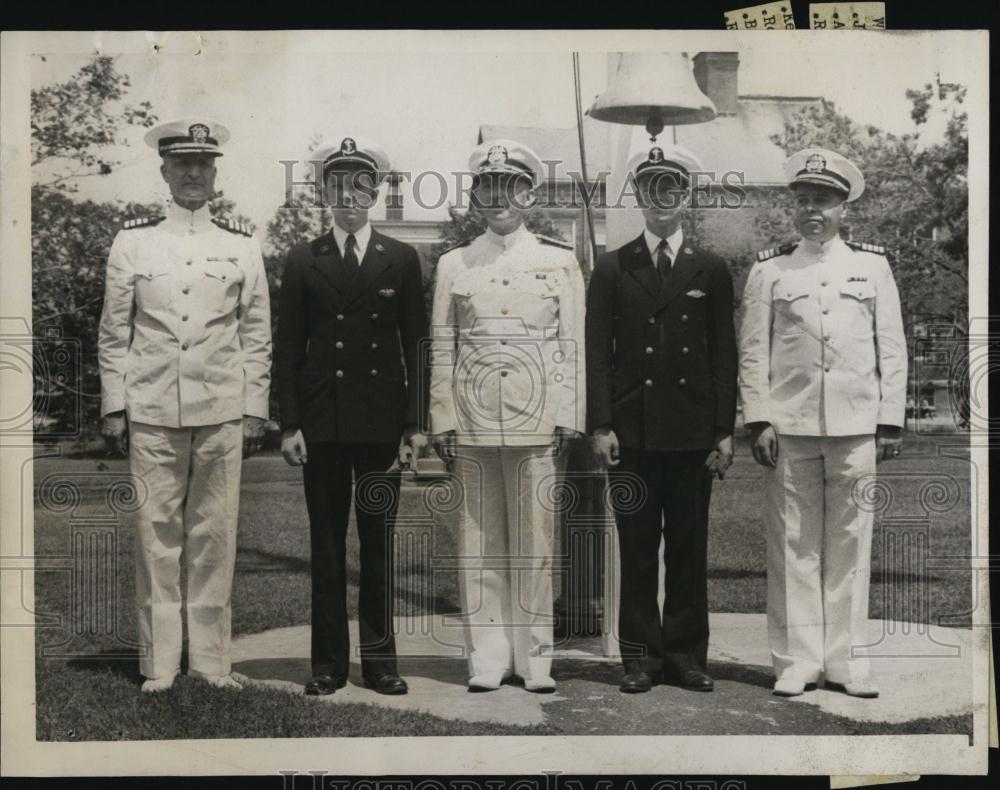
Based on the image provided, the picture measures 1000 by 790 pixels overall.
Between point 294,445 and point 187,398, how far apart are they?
20.9 inches

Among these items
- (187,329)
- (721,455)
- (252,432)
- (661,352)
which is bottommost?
(721,455)

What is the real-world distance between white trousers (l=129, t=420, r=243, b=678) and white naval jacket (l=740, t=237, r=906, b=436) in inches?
95.2

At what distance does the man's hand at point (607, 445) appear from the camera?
607cm

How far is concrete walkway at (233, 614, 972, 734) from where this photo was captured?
6152 millimetres

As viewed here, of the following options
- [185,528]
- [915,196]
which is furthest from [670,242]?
[185,528]

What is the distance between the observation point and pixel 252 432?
615 centimetres

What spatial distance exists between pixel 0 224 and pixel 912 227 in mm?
4320

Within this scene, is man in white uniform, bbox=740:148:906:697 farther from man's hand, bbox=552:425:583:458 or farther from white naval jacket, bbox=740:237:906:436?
man's hand, bbox=552:425:583:458

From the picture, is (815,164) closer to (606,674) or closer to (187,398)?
(606,674)

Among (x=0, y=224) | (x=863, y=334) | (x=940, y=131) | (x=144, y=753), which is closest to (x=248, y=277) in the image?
(x=0, y=224)

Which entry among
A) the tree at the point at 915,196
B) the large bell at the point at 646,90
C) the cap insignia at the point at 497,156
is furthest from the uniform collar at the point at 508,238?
the tree at the point at 915,196

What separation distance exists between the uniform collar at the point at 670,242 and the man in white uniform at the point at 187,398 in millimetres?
1778

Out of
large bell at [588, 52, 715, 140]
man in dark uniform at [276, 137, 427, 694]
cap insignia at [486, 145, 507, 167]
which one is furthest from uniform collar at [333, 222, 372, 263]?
large bell at [588, 52, 715, 140]

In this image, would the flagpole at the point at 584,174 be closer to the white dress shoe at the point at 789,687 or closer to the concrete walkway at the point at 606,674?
the concrete walkway at the point at 606,674
